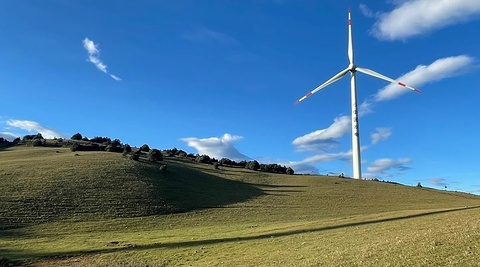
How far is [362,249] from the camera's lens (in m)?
20.6

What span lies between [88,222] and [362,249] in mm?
35812

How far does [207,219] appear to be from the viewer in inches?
2034

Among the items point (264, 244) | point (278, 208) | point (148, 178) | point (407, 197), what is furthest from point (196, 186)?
point (264, 244)

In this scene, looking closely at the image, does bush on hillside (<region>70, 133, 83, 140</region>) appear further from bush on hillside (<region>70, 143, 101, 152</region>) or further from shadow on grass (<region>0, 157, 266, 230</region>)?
shadow on grass (<region>0, 157, 266, 230</region>)

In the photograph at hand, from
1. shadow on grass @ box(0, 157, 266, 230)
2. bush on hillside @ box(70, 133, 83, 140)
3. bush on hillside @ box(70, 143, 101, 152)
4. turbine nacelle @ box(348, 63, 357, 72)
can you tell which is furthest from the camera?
bush on hillside @ box(70, 133, 83, 140)

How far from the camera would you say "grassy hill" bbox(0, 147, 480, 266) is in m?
22.1


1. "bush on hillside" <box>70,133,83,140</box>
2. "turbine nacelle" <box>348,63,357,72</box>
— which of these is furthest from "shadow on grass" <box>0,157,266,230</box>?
"bush on hillside" <box>70,133,83,140</box>

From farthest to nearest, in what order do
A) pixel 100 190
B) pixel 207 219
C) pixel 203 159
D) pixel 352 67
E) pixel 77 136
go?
pixel 77 136
pixel 203 159
pixel 352 67
pixel 100 190
pixel 207 219

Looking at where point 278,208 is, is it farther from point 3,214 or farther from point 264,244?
point 3,214

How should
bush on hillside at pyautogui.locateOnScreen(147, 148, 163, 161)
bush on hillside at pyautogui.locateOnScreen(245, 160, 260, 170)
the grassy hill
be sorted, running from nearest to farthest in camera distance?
the grassy hill, bush on hillside at pyautogui.locateOnScreen(147, 148, 163, 161), bush on hillside at pyautogui.locateOnScreen(245, 160, 260, 170)

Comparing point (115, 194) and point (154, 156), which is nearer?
point (115, 194)

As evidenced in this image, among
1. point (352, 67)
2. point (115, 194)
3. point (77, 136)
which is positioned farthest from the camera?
point (77, 136)

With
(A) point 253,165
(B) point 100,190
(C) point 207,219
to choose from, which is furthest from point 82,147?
(C) point 207,219

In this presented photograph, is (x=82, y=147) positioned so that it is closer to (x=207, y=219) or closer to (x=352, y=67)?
(x=207, y=219)
